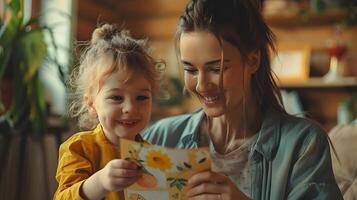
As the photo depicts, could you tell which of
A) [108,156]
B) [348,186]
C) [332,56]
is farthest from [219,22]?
[332,56]

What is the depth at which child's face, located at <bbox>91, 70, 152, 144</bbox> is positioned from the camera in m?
0.95

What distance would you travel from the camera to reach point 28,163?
178 centimetres

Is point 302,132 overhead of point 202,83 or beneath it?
beneath

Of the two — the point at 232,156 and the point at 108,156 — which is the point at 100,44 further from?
the point at 232,156

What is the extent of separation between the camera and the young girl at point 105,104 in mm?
901

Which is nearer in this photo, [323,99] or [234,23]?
[234,23]

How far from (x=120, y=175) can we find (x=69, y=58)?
0.99 m

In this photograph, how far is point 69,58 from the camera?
1.70 m

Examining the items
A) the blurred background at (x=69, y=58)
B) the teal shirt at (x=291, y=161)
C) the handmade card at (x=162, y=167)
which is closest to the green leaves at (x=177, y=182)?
the handmade card at (x=162, y=167)

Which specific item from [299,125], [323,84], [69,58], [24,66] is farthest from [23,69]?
[323,84]

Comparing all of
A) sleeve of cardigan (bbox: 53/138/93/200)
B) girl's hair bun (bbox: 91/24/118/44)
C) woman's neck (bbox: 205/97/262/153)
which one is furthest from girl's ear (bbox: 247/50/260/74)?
sleeve of cardigan (bbox: 53/138/93/200)

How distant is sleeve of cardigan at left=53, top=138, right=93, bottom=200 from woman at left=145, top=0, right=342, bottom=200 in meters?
0.29

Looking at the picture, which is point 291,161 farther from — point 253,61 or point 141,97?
point 141,97

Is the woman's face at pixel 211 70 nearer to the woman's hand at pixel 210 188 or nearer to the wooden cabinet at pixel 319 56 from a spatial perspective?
the woman's hand at pixel 210 188
